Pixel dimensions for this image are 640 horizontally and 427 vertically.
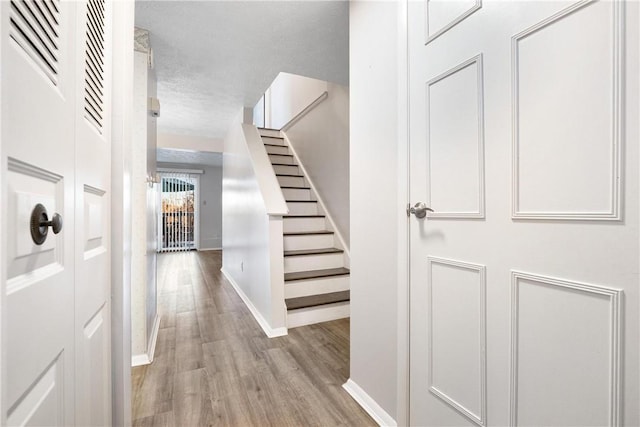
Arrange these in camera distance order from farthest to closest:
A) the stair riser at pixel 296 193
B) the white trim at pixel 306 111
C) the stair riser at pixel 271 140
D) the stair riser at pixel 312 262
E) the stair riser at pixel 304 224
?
the stair riser at pixel 271 140
the stair riser at pixel 296 193
the white trim at pixel 306 111
the stair riser at pixel 304 224
the stair riser at pixel 312 262

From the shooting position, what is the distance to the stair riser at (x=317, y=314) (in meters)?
2.52

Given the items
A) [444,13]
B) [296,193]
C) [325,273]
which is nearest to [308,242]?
[325,273]

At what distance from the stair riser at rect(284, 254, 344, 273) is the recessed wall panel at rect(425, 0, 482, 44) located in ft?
7.55

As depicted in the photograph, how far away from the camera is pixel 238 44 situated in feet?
7.07

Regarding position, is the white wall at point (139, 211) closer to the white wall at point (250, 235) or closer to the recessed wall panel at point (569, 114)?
the white wall at point (250, 235)

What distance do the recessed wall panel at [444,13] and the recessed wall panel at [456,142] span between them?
0.16 m

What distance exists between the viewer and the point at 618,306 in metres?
0.64

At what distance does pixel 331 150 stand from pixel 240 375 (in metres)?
2.53

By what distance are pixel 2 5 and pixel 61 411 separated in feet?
2.27

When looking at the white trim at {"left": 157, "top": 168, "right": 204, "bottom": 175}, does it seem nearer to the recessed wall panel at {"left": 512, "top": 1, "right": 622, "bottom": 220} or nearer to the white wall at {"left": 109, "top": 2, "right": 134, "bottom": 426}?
the white wall at {"left": 109, "top": 2, "right": 134, "bottom": 426}

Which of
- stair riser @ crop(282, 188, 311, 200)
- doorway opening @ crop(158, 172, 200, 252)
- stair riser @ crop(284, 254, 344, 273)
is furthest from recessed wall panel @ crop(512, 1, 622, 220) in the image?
doorway opening @ crop(158, 172, 200, 252)

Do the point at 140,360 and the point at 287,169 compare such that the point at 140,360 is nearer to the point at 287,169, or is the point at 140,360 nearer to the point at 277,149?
the point at 287,169

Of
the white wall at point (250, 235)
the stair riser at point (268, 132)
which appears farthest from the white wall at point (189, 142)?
the stair riser at point (268, 132)

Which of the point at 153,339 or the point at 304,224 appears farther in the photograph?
the point at 304,224
